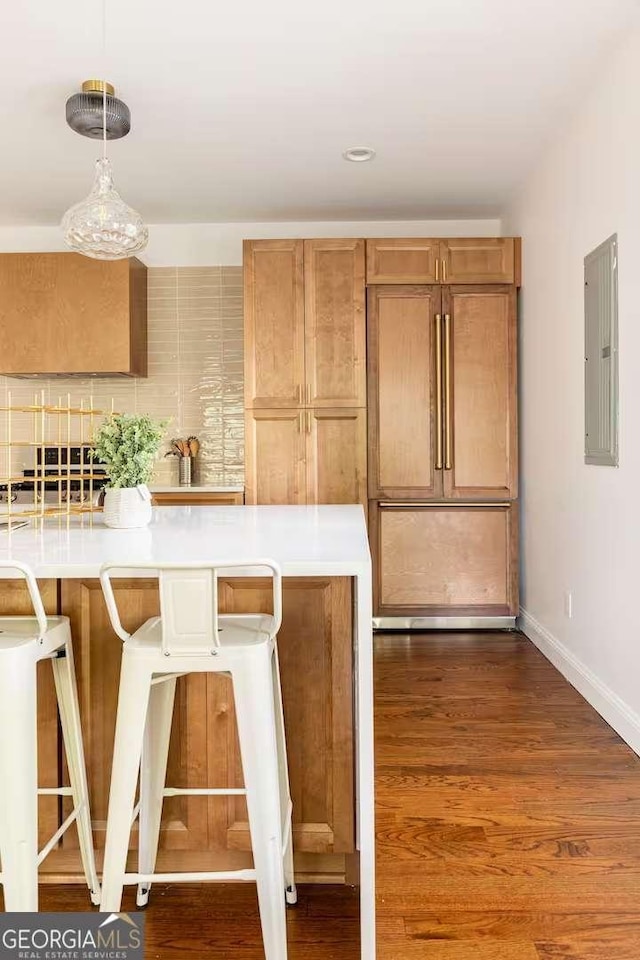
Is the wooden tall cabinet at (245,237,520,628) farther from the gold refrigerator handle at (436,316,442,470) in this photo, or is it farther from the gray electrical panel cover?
the gray electrical panel cover

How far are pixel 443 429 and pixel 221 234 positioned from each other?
1.96 m

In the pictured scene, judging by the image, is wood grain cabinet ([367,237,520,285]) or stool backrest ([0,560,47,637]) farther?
wood grain cabinet ([367,237,520,285])

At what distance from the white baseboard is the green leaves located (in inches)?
75.0

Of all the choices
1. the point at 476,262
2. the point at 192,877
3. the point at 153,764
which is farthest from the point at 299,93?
the point at 192,877

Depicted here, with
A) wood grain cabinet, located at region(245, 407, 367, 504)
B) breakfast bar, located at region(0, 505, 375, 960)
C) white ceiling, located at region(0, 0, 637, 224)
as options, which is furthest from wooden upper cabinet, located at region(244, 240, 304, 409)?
breakfast bar, located at region(0, 505, 375, 960)

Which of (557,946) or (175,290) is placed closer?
(557,946)

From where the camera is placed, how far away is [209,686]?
5.90 ft

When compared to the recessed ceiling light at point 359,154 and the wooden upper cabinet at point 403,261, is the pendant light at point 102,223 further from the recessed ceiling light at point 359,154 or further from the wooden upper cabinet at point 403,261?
the wooden upper cabinet at point 403,261

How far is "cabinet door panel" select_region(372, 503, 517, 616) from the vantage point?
4254 mm

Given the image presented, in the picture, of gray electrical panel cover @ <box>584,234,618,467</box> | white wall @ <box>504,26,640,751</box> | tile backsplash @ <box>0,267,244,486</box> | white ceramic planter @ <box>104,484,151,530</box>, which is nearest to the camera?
white ceramic planter @ <box>104,484,151,530</box>

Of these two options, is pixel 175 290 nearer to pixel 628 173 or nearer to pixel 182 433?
pixel 182 433

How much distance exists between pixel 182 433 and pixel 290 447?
3.19 feet

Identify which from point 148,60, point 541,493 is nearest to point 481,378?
point 541,493

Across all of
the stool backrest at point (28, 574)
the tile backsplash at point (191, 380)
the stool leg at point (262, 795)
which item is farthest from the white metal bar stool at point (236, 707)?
the tile backsplash at point (191, 380)
